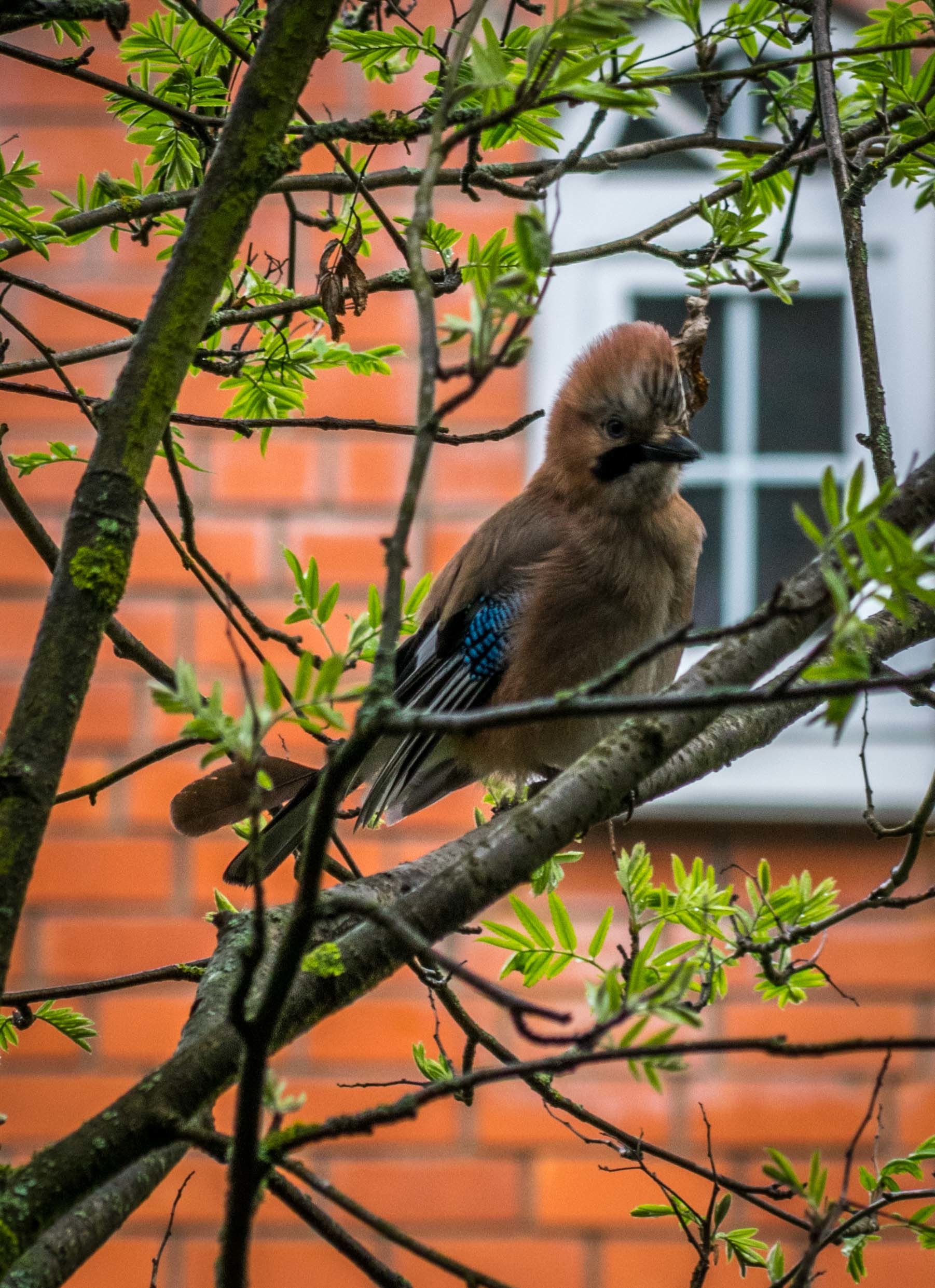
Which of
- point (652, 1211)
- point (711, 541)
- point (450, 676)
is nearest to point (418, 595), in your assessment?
point (450, 676)

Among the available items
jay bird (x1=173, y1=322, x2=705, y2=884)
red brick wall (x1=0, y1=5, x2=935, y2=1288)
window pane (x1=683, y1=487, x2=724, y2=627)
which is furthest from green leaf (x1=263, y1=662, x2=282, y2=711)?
window pane (x1=683, y1=487, x2=724, y2=627)

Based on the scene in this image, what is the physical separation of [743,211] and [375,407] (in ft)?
4.52

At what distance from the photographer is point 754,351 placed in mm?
2895

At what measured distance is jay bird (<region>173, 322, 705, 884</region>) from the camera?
1835mm

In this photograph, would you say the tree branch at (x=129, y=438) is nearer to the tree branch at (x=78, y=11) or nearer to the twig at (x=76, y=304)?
the tree branch at (x=78, y=11)

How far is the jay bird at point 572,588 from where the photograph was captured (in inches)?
72.2

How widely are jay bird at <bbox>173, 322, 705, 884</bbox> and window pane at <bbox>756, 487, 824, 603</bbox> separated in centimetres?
88

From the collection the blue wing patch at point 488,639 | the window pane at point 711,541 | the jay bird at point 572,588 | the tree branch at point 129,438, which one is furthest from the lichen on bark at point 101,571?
the window pane at point 711,541

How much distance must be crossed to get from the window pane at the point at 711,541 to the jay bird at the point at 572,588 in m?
0.84

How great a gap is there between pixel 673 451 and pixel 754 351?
118cm

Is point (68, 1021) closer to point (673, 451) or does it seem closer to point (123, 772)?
point (123, 772)

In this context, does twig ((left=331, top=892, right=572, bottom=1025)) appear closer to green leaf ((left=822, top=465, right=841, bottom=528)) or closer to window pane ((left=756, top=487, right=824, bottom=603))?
green leaf ((left=822, top=465, right=841, bottom=528))

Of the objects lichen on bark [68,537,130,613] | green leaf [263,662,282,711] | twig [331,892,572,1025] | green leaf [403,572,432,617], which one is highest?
green leaf [403,572,432,617]

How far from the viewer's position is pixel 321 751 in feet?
8.43
